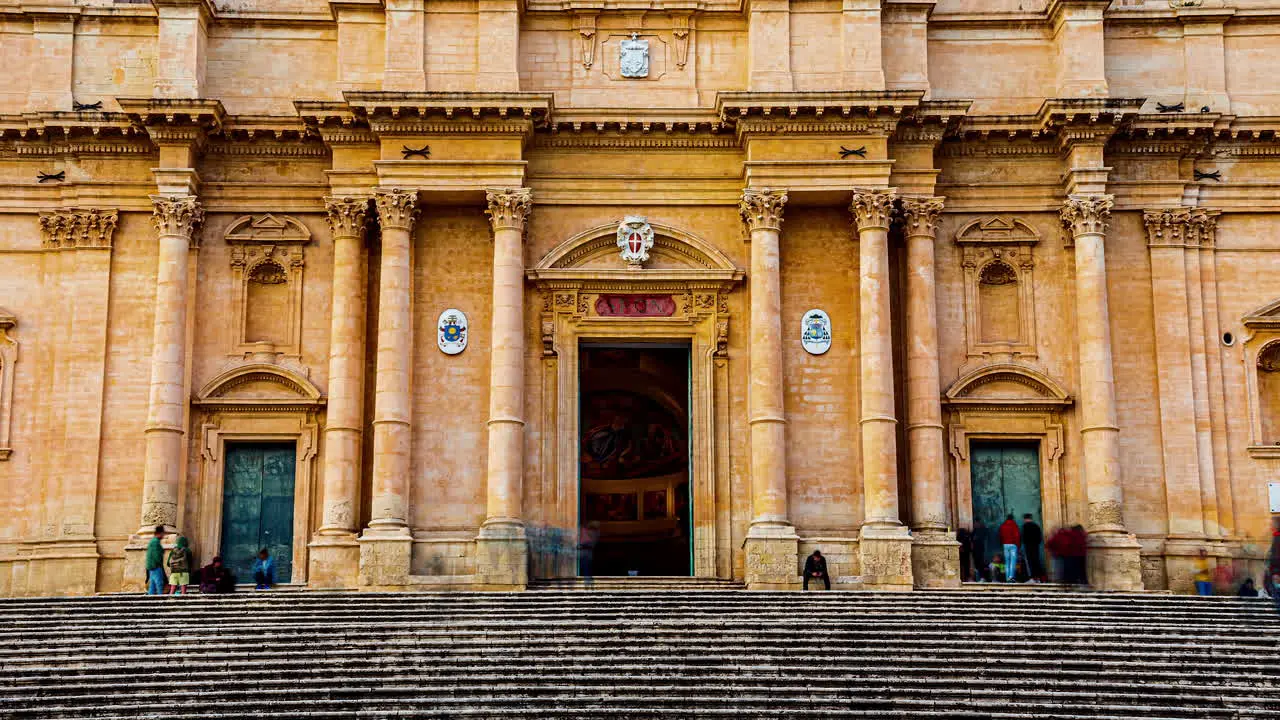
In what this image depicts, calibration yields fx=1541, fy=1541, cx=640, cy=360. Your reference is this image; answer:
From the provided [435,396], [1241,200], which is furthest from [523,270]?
[1241,200]

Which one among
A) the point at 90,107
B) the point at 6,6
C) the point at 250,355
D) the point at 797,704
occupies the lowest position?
the point at 797,704

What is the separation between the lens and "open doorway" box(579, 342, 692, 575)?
44.1 meters

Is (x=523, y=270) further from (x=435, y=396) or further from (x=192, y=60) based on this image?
(x=192, y=60)

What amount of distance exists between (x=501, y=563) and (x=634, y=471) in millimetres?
15191

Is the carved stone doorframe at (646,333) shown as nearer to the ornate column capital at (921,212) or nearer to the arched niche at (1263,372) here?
the ornate column capital at (921,212)

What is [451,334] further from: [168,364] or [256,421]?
[168,364]

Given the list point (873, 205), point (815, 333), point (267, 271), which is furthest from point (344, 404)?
point (873, 205)

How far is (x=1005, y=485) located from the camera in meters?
33.2

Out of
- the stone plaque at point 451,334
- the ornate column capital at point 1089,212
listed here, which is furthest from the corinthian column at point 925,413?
the stone plaque at point 451,334

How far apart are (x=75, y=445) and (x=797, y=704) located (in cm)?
1775

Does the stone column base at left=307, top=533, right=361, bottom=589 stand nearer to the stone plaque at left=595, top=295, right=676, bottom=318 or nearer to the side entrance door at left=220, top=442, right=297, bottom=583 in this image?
the side entrance door at left=220, top=442, right=297, bottom=583

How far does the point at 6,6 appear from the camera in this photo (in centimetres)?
3388

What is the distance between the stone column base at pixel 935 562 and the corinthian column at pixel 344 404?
1120 centimetres

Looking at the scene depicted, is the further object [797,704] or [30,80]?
[30,80]
